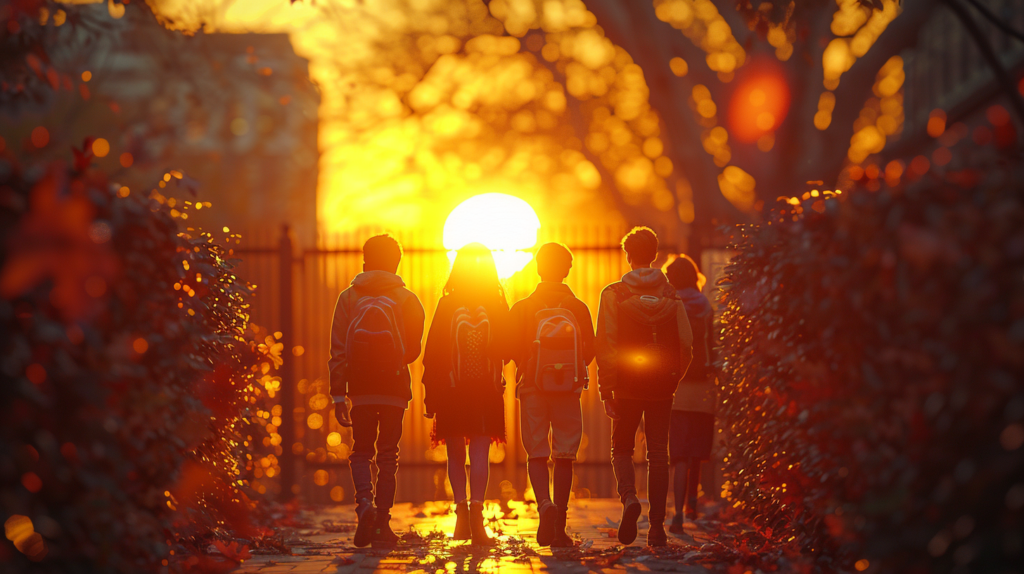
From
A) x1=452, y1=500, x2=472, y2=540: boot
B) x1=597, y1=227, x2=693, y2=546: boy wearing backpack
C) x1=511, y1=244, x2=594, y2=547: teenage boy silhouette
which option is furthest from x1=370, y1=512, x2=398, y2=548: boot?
x1=597, y1=227, x2=693, y2=546: boy wearing backpack

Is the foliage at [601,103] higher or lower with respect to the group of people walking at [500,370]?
higher

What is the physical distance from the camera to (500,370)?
20.5 feet

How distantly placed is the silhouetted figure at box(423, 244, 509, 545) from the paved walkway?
0.37 meters

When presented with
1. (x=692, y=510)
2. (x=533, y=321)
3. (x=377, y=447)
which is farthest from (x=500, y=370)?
(x=692, y=510)

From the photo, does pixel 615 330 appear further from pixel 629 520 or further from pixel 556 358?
pixel 629 520

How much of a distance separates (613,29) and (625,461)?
7771mm

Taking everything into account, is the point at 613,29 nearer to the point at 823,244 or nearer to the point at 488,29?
the point at 488,29

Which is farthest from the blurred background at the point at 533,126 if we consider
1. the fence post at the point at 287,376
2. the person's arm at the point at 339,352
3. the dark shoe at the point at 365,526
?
the dark shoe at the point at 365,526

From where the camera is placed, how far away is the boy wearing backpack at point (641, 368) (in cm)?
595

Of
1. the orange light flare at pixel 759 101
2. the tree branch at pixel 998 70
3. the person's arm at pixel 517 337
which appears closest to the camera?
the tree branch at pixel 998 70

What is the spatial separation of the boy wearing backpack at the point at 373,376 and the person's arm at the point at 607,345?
1278mm

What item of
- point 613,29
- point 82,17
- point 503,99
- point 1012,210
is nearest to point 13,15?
point 82,17

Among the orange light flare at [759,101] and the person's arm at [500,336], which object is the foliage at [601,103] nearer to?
the orange light flare at [759,101]

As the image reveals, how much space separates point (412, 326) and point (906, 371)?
3610 millimetres
